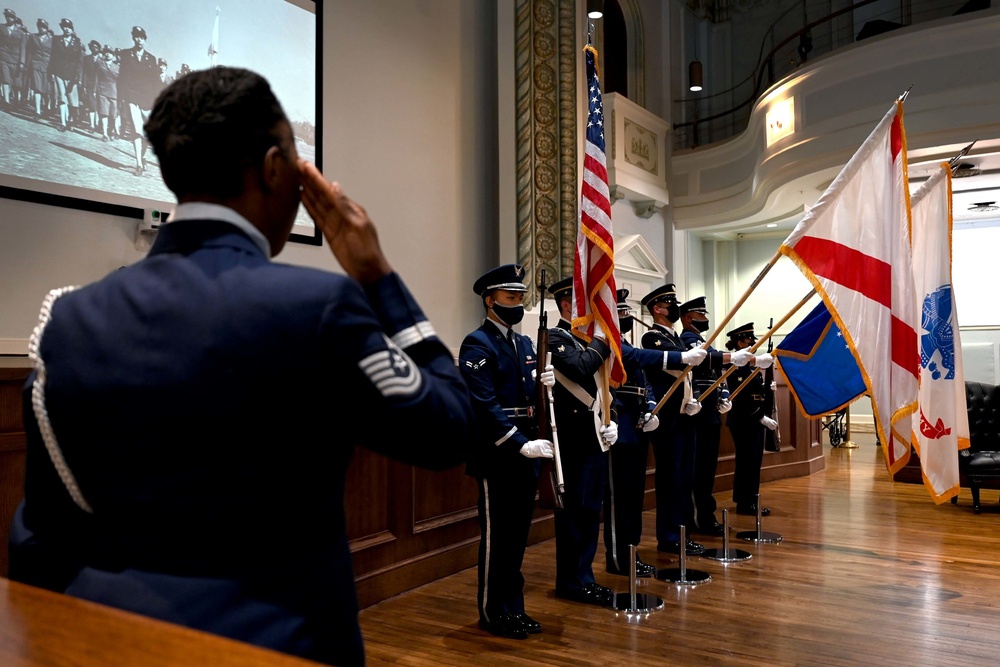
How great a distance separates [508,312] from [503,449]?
1.88 feet

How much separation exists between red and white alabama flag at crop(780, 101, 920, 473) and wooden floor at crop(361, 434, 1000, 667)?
0.70 metres

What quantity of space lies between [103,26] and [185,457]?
342 centimetres

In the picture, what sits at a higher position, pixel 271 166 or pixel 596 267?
pixel 596 267

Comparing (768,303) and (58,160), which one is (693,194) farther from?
(58,160)

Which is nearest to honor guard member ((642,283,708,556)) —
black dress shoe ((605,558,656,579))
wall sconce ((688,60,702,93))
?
black dress shoe ((605,558,656,579))

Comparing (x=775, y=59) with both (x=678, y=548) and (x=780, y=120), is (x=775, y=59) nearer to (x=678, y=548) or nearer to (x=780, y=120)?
(x=780, y=120)

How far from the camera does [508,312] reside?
3.39 metres

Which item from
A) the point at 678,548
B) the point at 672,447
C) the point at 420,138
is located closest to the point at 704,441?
the point at 672,447

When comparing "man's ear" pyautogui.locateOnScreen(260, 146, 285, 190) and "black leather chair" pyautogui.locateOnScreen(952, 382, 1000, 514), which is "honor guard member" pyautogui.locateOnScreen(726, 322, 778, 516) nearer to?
"black leather chair" pyautogui.locateOnScreen(952, 382, 1000, 514)

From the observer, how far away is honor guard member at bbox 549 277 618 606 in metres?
3.62

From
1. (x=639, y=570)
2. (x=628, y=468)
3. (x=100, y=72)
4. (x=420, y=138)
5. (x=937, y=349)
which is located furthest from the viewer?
(x=420, y=138)

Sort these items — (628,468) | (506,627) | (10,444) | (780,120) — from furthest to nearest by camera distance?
(780,120) < (628,468) < (506,627) < (10,444)

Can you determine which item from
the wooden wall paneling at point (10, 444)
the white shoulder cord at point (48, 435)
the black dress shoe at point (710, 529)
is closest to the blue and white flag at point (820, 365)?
the black dress shoe at point (710, 529)

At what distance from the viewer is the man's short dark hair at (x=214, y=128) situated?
79 centimetres
